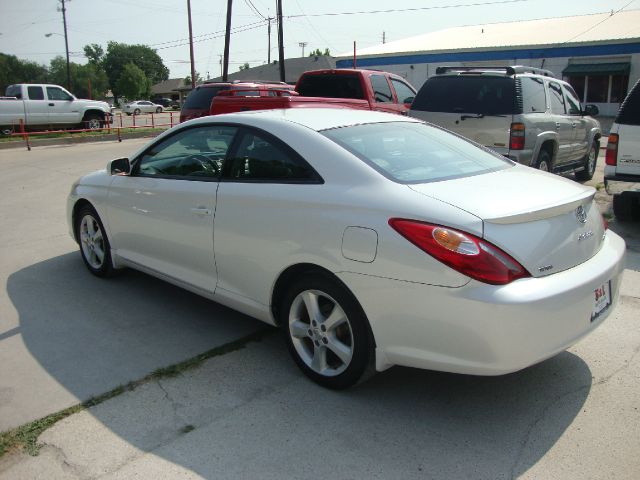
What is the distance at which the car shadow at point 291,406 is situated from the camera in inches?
110

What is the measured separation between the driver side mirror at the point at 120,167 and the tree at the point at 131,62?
10426 cm

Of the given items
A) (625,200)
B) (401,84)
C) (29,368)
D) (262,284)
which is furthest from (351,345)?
(401,84)

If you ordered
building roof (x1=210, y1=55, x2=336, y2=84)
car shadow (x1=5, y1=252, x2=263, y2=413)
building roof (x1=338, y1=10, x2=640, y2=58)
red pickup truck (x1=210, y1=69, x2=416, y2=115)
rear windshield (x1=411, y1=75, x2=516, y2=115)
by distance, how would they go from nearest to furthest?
1. car shadow (x1=5, y1=252, x2=263, y2=413)
2. rear windshield (x1=411, y1=75, x2=516, y2=115)
3. red pickup truck (x1=210, y1=69, x2=416, y2=115)
4. building roof (x1=338, y1=10, x2=640, y2=58)
5. building roof (x1=210, y1=55, x2=336, y2=84)

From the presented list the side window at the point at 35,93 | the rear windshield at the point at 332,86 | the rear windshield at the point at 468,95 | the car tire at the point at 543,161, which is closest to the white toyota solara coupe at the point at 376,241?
the rear windshield at the point at 468,95

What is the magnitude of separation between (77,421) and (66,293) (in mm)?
2186

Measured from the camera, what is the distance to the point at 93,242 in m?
5.36

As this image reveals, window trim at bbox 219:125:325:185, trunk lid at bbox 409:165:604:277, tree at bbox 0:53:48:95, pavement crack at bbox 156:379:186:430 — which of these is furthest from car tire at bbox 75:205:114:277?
tree at bbox 0:53:48:95

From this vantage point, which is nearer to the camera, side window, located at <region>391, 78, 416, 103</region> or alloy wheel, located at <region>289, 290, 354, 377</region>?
alloy wheel, located at <region>289, 290, 354, 377</region>

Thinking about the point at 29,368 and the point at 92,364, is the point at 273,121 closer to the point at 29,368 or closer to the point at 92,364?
the point at 92,364

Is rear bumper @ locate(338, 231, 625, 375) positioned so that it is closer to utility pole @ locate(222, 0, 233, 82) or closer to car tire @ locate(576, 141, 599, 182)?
car tire @ locate(576, 141, 599, 182)

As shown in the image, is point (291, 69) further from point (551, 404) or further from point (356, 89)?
point (551, 404)

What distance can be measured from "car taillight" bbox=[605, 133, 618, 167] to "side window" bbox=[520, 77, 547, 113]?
1449mm

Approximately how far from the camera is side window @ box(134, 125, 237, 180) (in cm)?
409

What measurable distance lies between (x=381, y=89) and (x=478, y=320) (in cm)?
949
